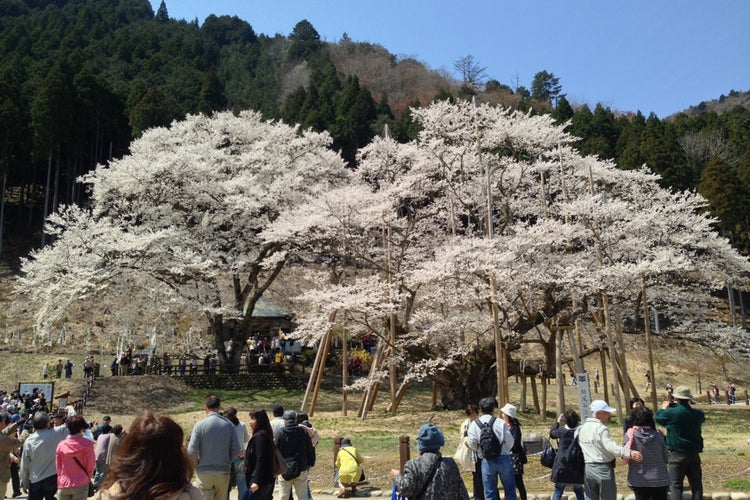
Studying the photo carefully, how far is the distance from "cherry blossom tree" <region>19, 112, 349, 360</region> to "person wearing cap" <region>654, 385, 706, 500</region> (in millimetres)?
16951

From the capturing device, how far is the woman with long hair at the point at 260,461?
16.6ft

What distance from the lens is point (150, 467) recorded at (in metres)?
2.24

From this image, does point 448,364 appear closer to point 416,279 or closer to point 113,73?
point 416,279

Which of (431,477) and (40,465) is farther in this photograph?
(40,465)

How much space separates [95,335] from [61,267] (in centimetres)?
786

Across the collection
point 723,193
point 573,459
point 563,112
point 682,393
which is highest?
point 563,112

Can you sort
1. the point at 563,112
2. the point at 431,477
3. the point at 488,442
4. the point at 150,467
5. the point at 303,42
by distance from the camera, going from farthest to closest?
1. the point at 303,42
2. the point at 563,112
3. the point at 488,442
4. the point at 431,477
5. the point at 150,467

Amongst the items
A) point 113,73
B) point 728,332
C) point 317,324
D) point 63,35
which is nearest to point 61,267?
point 317,324

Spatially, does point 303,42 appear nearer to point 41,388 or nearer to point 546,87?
point 546,87

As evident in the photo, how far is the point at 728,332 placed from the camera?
63.7 feet

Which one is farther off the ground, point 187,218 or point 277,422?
point 187,218

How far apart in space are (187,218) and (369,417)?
460 inches

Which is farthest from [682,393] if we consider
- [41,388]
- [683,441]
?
[41,388]

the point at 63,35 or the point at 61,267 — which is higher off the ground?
the point at 63,35
